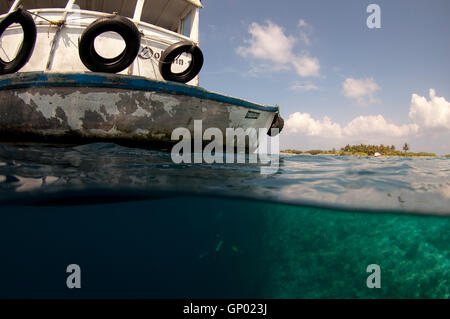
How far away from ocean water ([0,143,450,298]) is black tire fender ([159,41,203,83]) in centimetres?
217

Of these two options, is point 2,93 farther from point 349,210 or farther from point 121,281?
point 349,210

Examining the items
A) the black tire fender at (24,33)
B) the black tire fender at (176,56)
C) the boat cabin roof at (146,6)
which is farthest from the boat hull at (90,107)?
the boat cabin roof at (146,6)

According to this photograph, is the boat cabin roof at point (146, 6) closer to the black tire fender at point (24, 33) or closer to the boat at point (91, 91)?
the boat at point (91, 91)

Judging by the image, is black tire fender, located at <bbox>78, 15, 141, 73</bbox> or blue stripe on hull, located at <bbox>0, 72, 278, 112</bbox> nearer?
blue stripe on hull, located at <bbox>0, 72, 278, 112</bbox>

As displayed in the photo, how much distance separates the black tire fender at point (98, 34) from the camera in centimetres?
471

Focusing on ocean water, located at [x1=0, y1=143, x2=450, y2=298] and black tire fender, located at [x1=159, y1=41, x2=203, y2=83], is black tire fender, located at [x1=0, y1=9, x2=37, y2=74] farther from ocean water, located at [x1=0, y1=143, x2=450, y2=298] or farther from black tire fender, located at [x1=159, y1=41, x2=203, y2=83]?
black tire fender, located at [x1=159, y1=41, x2=203, y2=83]

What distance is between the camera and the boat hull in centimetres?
459

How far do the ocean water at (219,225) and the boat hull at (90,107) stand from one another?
0.33 metres

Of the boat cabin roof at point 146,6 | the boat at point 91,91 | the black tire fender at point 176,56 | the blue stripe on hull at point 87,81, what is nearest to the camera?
the blue stripe on hull at point 87,81

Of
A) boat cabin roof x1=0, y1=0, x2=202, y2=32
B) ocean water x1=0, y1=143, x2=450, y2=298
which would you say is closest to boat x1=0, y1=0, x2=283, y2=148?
ocean water x1=0, y1=143, x2=450, y2=298

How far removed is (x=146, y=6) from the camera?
8.19 metres

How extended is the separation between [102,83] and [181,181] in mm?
2721

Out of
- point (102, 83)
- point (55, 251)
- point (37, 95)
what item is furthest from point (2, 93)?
point (55, 251)
